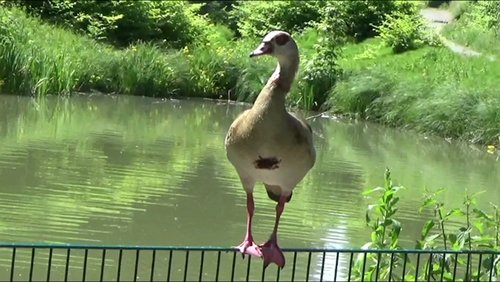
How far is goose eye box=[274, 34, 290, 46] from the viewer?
12.1 ft

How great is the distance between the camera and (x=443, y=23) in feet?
Result: 96.0

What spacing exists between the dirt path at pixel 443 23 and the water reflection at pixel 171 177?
583 cm

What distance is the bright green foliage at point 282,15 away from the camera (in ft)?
81.0

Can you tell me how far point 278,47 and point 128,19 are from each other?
1874cm

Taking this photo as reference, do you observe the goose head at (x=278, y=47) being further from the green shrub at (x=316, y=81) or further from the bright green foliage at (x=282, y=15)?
the bright green foliage at (x=282, y=15)

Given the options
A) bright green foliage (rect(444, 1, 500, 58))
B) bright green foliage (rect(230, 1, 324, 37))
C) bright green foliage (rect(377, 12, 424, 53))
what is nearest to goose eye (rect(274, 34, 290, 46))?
bright green foliage (rect(444, 1, 500, 58))

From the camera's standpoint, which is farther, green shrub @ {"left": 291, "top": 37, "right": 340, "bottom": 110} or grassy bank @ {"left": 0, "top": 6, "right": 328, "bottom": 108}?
green shrub @ {"left": 291, "top": 37, "right": 340, "bottom": 110}

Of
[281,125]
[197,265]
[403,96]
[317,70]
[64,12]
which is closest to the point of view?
[281,125]

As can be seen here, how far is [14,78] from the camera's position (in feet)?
53.6

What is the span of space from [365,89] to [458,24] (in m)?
9.61

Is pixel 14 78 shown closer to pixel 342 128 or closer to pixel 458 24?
pixel 342 128

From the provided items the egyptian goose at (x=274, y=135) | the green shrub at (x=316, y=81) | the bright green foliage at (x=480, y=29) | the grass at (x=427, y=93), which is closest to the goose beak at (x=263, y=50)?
the egyptian goose at (x=274, y=135)

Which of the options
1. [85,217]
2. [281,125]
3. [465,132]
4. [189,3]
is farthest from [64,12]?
[281,125]

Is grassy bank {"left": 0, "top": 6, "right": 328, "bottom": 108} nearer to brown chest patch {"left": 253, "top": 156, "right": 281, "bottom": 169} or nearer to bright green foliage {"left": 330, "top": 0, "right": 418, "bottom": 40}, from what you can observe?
bright green foliage {"left": 330, "top": 0, "right": 418, "bottom": 40}
